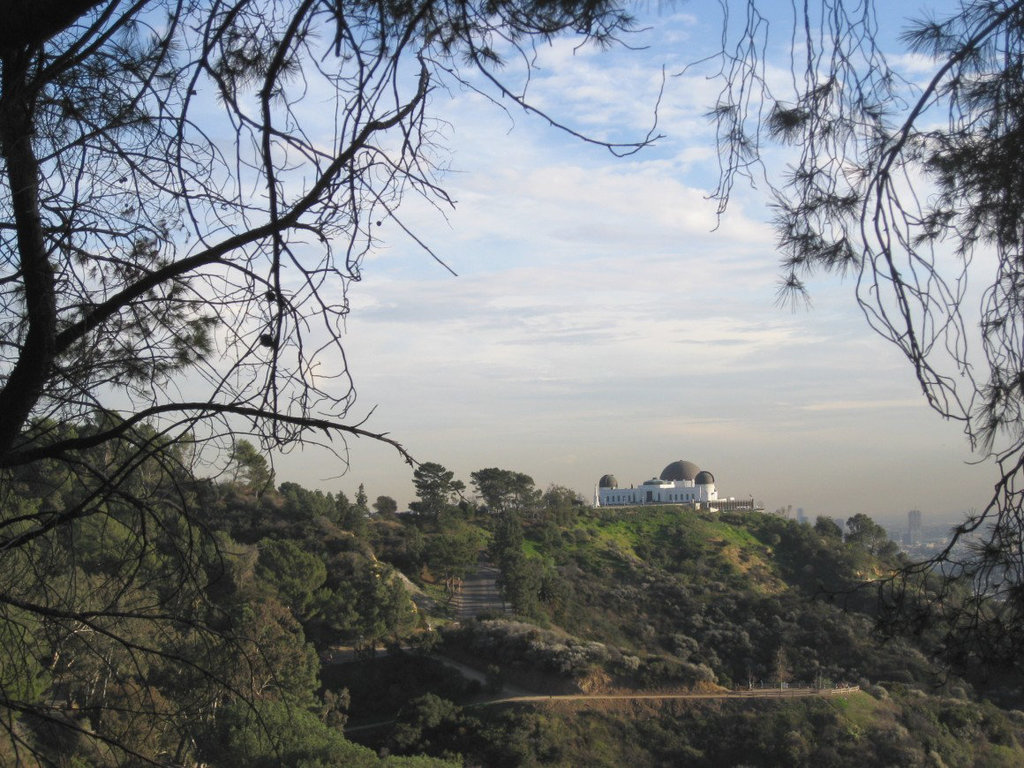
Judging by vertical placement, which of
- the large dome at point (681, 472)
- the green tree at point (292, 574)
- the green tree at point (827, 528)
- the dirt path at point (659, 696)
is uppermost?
the large dome at point (681, 472)

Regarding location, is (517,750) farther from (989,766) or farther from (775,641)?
(775,641)

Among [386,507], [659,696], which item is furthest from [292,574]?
[386,507]

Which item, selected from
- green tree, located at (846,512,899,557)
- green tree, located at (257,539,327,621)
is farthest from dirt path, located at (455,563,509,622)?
green tree, located at (846,512,899,557)

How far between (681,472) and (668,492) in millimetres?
2574

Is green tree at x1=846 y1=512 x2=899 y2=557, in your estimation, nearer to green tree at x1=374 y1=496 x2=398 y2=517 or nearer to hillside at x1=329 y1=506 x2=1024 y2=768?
hillside at x1=329 y1=506 x2=1024 y2=768

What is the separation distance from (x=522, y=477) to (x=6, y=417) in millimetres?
36823

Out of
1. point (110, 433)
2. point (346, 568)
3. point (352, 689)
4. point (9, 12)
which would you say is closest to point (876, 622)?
point (110, 433)

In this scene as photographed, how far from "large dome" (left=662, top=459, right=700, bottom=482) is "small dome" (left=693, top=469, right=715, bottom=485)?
548 mm

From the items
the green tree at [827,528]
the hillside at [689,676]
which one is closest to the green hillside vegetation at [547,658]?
the hillside at [689,676]

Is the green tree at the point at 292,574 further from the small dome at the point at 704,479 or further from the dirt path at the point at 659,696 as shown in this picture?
the small dome at the point at 704,479

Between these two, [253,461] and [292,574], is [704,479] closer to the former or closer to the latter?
[292,574]

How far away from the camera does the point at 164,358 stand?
261cm

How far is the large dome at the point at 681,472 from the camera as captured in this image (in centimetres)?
5028

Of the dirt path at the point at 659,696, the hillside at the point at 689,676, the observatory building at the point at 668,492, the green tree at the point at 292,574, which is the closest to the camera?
the hillside at the point at 689,676
